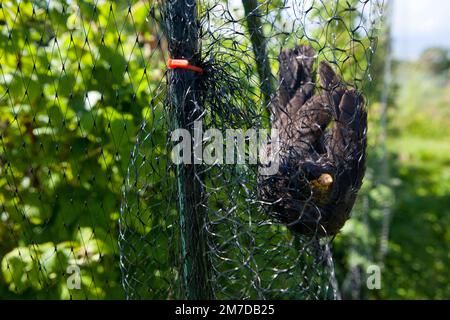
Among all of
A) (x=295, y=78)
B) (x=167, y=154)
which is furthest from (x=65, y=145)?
(x=295, y=78)

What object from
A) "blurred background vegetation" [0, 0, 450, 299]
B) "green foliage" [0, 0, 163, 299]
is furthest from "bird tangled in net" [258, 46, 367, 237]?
"green foliage" [0, 0, 163, 299]

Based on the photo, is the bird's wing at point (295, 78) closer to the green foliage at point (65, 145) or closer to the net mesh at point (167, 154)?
the net mesh at point (167, 154)

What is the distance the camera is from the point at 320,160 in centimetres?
130

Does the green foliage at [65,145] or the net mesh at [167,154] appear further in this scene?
the green foliage at [65,145]

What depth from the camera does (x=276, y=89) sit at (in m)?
1.37

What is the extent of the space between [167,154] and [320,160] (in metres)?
0.34

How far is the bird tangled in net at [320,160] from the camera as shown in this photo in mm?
1289

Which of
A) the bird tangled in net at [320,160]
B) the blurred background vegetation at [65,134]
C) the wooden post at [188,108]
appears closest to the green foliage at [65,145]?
the blurred background vegetation at [65,134]

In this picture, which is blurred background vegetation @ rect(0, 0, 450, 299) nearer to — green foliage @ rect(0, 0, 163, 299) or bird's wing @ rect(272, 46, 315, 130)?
green foliage @ rect(0, 0, 163, 299)

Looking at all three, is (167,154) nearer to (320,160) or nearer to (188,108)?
(188,108)

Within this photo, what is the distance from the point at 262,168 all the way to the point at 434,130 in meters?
7.24

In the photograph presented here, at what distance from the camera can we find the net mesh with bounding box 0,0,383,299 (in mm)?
1334

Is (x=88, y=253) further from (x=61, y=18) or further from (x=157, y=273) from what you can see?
(x=61, y=18)
